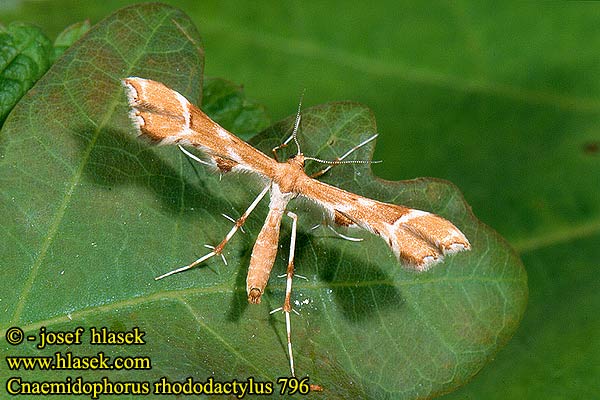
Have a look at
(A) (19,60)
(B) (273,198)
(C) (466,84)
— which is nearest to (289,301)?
(B) (273,198)

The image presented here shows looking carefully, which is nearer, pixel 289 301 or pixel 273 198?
pixel 289 301

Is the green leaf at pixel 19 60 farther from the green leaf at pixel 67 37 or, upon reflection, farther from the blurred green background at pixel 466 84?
the blurred green background at pixel 466 84

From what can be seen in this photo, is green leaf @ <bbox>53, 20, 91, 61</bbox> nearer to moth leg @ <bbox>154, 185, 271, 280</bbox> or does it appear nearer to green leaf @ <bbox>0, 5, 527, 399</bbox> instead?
green leaf @ <bbox>0, 5, 527, 399</bbox>

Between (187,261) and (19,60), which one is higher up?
(19,60)

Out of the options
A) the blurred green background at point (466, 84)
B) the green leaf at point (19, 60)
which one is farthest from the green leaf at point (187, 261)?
the blurred green background at point (466, 84)

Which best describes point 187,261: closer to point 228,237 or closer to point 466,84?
point 228,237

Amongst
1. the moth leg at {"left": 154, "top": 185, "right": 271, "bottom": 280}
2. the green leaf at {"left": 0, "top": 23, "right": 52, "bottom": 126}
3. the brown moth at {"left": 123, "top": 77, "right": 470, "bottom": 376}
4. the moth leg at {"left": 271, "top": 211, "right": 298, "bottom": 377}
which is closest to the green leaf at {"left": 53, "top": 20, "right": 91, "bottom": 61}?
the green leaf at {"left": 0, "top": 23, "right": 52, "bottom": 126}
